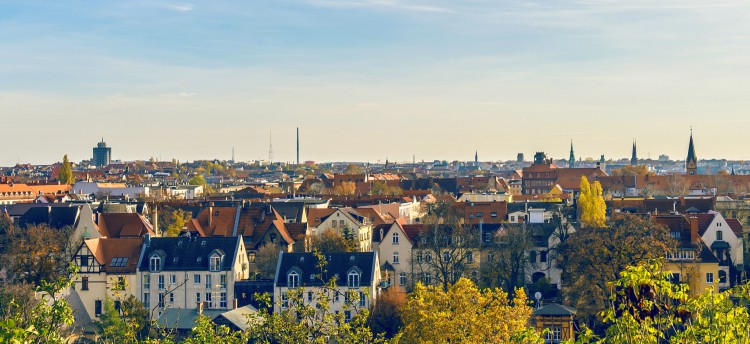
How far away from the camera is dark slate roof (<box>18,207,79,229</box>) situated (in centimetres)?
8106

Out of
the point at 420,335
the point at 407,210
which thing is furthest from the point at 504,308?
the point at 407,210

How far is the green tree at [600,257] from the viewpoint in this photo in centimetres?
6072

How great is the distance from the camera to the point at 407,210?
11644 centimetres

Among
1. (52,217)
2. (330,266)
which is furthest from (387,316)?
(52,217)

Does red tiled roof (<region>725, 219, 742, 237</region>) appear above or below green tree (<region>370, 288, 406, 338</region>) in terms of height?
above

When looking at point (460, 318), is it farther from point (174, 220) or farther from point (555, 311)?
Answer: point (174, 220)

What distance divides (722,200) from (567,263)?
138 ft

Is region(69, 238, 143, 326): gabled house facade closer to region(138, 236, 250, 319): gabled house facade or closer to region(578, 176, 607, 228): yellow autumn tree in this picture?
region(138, 236, 250, 319): gabled house facade

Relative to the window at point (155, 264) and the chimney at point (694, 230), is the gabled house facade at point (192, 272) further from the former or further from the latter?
the chimney at point (694, 230)

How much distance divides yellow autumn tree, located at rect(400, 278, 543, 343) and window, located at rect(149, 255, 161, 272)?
26.3 metres

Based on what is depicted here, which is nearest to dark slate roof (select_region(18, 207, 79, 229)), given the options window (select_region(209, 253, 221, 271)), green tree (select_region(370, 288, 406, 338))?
window (select_region(209, 253, 221, 271))

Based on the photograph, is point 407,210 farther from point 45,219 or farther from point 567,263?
point 567,263

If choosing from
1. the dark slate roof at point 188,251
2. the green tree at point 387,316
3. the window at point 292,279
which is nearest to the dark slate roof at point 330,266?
the window at point 292,279

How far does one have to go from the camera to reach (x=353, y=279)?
211 ft
